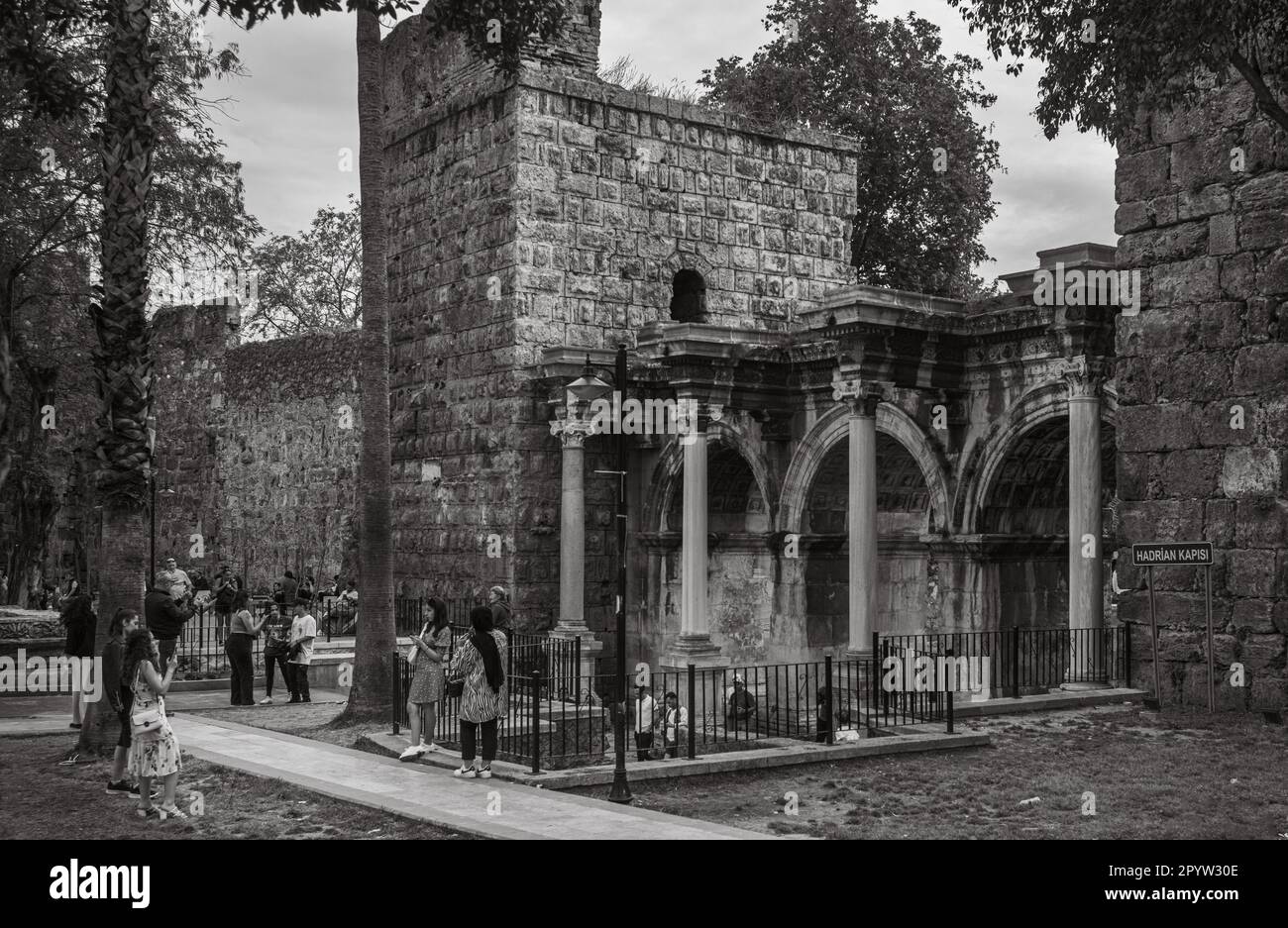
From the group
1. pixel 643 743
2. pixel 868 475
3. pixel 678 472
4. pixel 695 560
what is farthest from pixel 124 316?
pixel 678 472

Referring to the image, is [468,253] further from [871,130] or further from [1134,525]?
[871,130]

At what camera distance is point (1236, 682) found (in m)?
16.7

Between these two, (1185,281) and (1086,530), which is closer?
(1185,281)

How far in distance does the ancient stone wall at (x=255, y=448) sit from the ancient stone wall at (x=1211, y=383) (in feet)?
66.1

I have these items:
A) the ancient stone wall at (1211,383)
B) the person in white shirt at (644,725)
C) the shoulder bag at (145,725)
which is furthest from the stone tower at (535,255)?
the shoulder bag at (145,725)

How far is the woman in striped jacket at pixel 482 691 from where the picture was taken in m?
13.4

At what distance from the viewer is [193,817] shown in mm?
11711

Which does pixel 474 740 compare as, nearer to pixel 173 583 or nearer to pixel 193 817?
pixel 193 817

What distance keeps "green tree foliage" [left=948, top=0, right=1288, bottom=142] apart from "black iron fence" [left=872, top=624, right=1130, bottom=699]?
6413 millimetres

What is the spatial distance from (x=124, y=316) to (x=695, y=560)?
34.8 ft

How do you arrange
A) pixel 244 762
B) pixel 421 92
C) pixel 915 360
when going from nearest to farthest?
1. pixel 244 762
2. pixel 915 360
3. pixel 421 92

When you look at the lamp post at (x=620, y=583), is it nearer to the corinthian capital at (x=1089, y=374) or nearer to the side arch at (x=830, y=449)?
the corinthian capital at (x=1089, y=374)

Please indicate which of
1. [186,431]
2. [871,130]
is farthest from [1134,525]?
[186,431]
